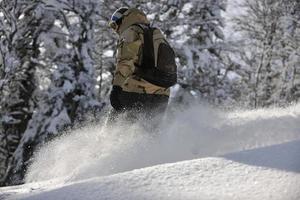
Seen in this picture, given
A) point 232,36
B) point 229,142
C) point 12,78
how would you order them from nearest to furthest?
1. point 229,142
2. point 12,78
3. point 232,36

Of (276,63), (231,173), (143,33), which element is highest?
(143,33)

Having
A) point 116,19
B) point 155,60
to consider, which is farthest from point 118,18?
point 155,60

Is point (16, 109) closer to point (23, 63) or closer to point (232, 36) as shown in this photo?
point (23, 63)

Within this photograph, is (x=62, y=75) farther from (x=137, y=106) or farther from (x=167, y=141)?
(x=167, y=141)

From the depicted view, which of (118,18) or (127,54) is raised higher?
(118,18)

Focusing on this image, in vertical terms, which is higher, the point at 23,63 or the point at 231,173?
the point at 231,173

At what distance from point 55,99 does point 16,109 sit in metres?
2.06

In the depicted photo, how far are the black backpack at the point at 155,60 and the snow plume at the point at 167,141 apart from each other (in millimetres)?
605

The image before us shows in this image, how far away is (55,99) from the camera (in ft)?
44.3

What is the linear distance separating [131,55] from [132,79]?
0.28 m

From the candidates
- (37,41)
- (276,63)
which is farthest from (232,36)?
(37,41)

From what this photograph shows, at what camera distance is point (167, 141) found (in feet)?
18.4

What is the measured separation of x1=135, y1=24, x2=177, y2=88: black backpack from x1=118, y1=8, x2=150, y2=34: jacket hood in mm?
71

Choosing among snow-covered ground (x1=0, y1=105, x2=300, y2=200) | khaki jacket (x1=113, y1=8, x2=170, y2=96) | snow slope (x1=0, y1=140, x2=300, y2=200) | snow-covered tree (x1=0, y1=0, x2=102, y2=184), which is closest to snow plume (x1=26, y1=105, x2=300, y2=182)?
snow-covered ground (x1=0, y1=105, x2=300, y2=200)
